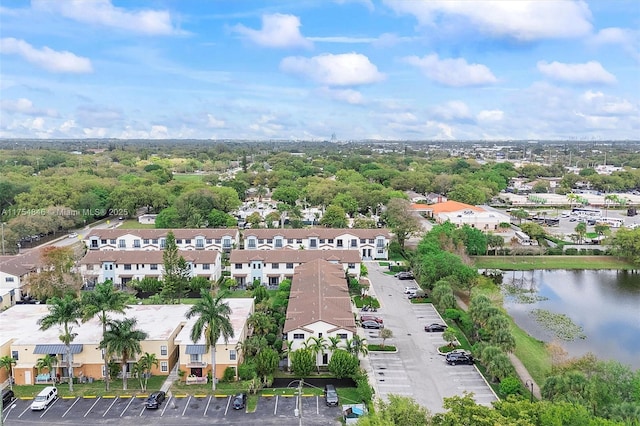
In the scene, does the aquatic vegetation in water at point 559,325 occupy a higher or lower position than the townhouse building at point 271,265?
lower

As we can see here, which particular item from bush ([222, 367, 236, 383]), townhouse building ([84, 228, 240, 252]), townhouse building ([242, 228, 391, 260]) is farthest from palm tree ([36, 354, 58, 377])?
townhouse building ([242, 228, 391, 260])

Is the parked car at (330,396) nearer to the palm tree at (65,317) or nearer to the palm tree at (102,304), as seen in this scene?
the palm tree at (102,304)

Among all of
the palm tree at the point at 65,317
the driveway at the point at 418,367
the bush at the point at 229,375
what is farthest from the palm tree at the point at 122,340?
the driveway at the point at 418,367

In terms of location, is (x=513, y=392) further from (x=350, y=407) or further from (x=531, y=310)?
(x=531, y=310)

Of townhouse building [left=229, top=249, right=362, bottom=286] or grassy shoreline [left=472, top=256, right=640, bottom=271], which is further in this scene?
grassy shoreline [left=472, top=256, right=640, bottom=271]

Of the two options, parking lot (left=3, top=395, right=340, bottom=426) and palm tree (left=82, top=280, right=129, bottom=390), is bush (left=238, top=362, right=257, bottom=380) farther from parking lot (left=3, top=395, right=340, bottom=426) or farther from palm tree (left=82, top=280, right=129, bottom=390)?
palm tree (left=82, top=280, right=129, bottom=390)

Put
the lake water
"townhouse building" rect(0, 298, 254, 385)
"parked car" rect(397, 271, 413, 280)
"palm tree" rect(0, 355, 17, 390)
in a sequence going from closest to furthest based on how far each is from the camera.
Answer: "palm tree" rect(0, 355, 17, 390) → "townhouse building" rect(0, 298, 254, 385) → the lake water → "parked car" rect(397, 271, 413, 280)

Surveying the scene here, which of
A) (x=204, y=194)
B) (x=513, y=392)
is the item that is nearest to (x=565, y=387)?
(x=513, y=392)
